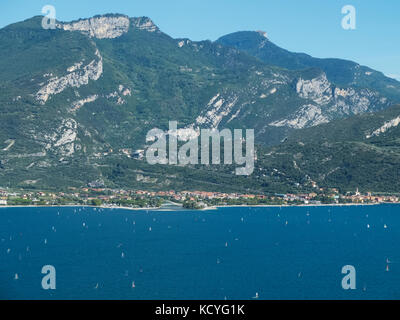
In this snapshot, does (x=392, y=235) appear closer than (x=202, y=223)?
Yes

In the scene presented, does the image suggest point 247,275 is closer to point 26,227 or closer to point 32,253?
point 32,253

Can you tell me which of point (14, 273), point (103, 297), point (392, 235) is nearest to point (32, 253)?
point (14, 273)

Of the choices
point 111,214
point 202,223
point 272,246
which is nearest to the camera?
point 272,246
